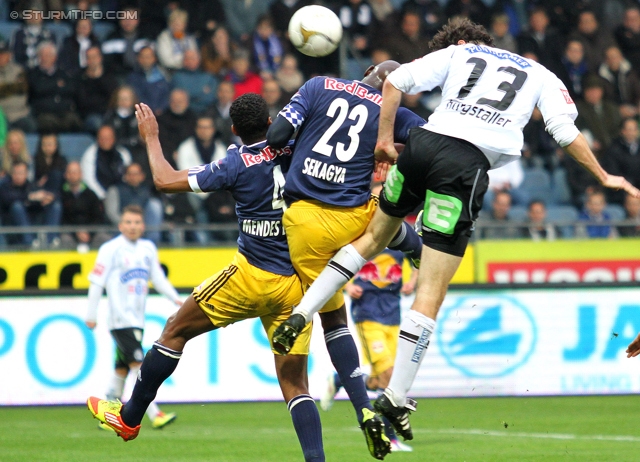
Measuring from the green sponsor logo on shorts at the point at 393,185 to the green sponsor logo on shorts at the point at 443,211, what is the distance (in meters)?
0.21

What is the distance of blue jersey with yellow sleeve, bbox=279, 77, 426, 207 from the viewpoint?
21.9 ft

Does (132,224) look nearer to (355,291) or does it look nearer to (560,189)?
(355,291)

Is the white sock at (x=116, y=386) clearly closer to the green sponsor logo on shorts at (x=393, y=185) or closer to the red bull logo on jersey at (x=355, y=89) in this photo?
the red bull logo on jersey at (x=355, y=89)

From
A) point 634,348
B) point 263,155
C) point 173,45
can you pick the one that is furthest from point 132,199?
point 634,348

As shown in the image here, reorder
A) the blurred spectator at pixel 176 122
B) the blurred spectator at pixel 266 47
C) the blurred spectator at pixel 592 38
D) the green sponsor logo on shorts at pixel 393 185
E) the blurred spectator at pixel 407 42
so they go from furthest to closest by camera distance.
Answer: the blurred spectator at pixel 592 38, the blurred spectator at pixel 407 42, the blurred spectator at pixel 266 47, the blurred spectator at pixel 176 122, the green sponsor logo on shorts at pixel 393 185

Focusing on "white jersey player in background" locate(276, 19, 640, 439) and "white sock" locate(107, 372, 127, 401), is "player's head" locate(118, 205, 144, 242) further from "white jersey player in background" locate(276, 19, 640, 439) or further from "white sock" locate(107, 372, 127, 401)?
"white jersey player in background" locate(276, 19, 640, 439)

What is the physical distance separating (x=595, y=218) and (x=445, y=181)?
9531 mm

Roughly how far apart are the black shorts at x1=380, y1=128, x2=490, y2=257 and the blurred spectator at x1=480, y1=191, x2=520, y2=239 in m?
7.64

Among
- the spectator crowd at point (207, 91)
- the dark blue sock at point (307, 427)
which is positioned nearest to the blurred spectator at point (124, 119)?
the spectator crowd at point (207, 91)

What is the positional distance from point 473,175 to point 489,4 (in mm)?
13051

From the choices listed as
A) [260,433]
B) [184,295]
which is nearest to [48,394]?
[184,295]

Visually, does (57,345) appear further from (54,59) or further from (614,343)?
(614,343)

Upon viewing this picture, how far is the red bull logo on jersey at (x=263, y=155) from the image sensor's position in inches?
268

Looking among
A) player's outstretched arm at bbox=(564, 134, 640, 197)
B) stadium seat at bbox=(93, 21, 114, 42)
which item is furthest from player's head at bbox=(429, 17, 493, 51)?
stadium seat at bbox=(93, 21, 114, 42)
